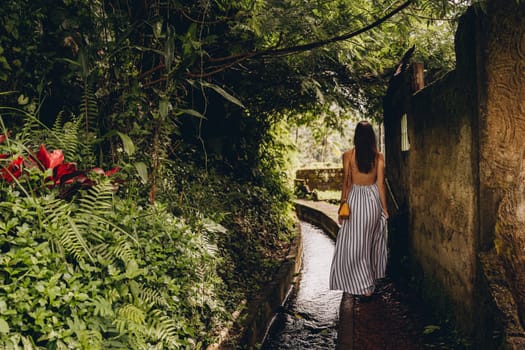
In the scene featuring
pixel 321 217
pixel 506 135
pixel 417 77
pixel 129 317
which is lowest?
pixel 321 217

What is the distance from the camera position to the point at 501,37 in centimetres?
298

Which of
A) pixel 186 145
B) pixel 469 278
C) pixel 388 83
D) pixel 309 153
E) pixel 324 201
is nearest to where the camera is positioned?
pixel 469 278

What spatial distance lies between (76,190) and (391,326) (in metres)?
3.45

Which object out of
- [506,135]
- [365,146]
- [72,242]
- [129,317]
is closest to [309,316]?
[365,146]

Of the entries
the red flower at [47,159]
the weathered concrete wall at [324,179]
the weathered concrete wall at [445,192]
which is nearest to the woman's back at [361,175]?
the weathered concrete wall at [445,192]

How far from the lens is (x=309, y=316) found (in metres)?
5.38

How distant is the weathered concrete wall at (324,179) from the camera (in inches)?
821

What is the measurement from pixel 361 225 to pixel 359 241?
0.20 metres

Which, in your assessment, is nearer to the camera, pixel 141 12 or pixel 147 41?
pixel 141 12

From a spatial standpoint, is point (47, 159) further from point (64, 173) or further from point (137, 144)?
point (137, 144)

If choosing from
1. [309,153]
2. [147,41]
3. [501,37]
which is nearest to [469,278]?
[501,37]

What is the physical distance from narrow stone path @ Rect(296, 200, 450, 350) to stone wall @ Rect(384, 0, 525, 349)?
31cm

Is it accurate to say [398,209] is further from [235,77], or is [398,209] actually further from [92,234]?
[92,234]

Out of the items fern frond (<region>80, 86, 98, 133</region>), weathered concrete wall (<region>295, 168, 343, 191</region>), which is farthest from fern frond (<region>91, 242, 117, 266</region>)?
weathered concrete wall (<region>295, 168, 343, 191</region>)
